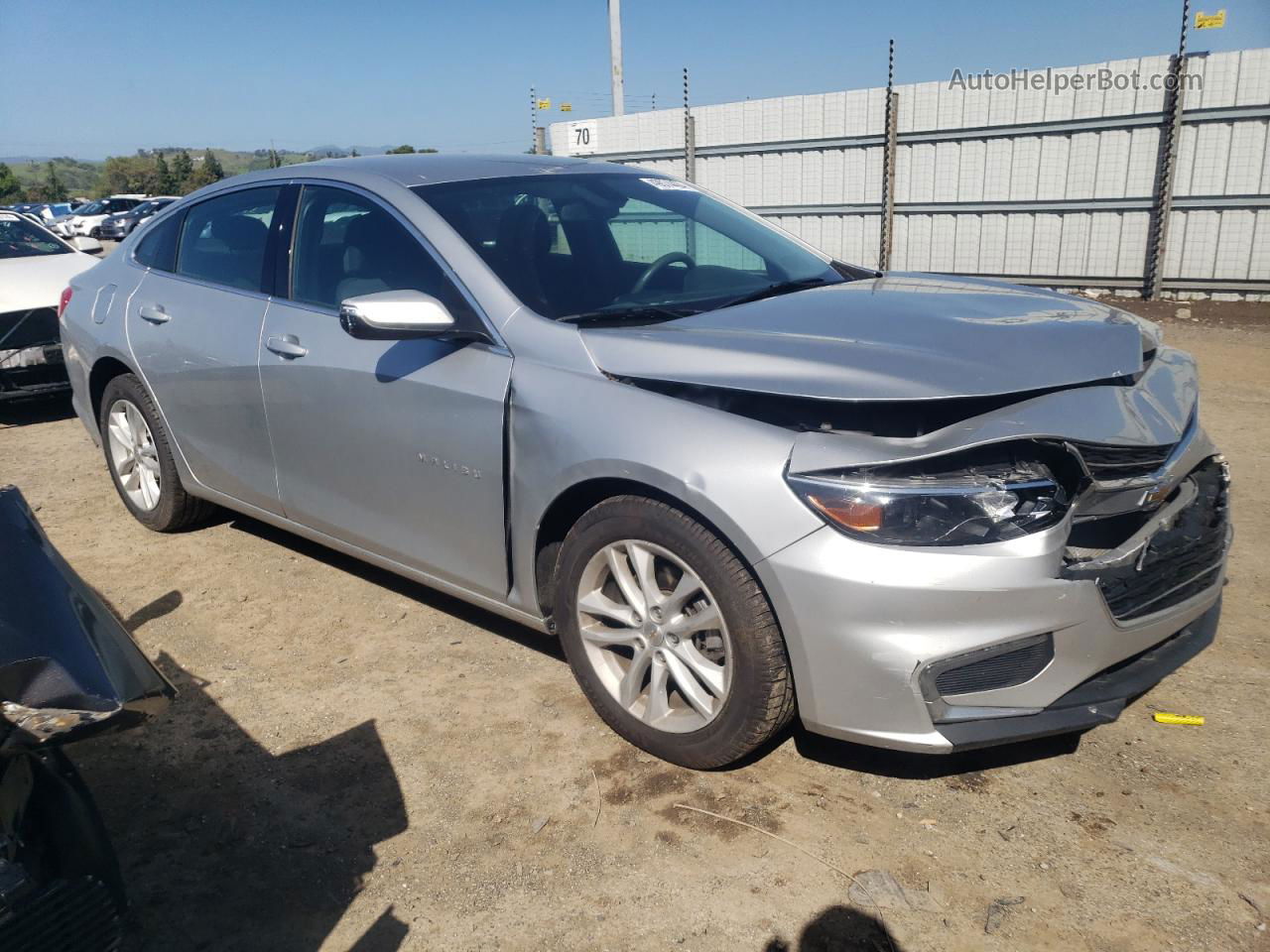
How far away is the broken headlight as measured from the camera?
230cm

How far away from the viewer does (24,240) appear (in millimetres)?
8086

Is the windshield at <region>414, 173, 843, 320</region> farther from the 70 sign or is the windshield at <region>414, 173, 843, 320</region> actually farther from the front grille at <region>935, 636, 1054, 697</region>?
the 70 sign

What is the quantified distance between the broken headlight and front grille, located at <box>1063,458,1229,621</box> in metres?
0.19

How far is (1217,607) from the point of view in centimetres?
292

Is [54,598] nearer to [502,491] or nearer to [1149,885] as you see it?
[502,491]

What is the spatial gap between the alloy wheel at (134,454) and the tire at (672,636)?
105 inches

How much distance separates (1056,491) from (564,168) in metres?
2.28

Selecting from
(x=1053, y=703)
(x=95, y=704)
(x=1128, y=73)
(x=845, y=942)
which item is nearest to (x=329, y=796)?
(x=95, y=704)

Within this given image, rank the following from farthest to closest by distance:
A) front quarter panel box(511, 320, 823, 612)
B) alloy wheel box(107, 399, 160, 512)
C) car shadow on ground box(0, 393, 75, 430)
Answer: car shadow on ground box(0, 393, 75, 430), alloy wheel box(107, 399, 160, 512), front quarter panel box(511, 320, 823, 612)

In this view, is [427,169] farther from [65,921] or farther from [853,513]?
[65,921]

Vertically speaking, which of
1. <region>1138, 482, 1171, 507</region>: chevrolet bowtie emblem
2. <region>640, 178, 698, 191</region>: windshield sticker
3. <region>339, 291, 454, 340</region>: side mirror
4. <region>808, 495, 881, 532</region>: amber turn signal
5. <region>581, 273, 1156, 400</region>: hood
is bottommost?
<region>1138, 482, 1171, 507</region>: chevrolet bowtie emblem

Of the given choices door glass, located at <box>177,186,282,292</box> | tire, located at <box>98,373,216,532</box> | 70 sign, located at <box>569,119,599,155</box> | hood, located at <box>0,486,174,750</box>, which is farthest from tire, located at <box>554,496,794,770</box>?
70 sign, located at <box>569,119,599,155</box>

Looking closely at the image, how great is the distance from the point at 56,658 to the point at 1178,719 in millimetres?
2920

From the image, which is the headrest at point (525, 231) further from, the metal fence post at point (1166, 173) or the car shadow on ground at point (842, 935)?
the metal fence post at point (1166, 173)
